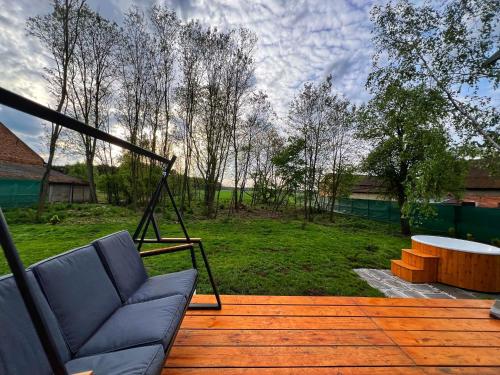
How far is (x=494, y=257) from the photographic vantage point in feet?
13.8

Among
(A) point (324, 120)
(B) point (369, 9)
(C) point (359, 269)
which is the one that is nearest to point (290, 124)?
(A) point (324, 120)

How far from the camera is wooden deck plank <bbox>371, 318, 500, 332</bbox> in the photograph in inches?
76.7

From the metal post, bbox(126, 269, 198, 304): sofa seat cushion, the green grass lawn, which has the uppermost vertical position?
the metal post

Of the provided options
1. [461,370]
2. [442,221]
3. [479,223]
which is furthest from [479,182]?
[461,370]

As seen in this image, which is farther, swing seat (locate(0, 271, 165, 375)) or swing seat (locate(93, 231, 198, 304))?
swing seat (locate(93, 231, 198, 304))

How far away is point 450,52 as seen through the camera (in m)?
4.70

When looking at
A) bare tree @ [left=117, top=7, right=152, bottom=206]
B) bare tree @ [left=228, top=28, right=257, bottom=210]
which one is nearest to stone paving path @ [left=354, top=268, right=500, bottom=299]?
bare tree @ [left=228, top=28, right=257, bottom=210]

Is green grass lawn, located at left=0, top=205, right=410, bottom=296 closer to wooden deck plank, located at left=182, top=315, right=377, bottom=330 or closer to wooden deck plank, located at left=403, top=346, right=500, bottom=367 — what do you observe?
wooden deck plank, located at left=182, top=315, right=377, bottom=330

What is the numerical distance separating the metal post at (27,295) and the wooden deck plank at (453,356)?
1938 mm

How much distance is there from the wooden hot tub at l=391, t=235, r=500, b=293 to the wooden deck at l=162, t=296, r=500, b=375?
241 centimetres

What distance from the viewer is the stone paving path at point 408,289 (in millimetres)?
3939

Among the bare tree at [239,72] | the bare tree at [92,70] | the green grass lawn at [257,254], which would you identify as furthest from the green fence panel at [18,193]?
the bare tree at [239,72]

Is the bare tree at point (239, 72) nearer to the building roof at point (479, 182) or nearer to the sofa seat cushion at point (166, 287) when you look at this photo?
the sofa seat cushion at point (166, 287)

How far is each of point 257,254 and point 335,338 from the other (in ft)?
12.2
